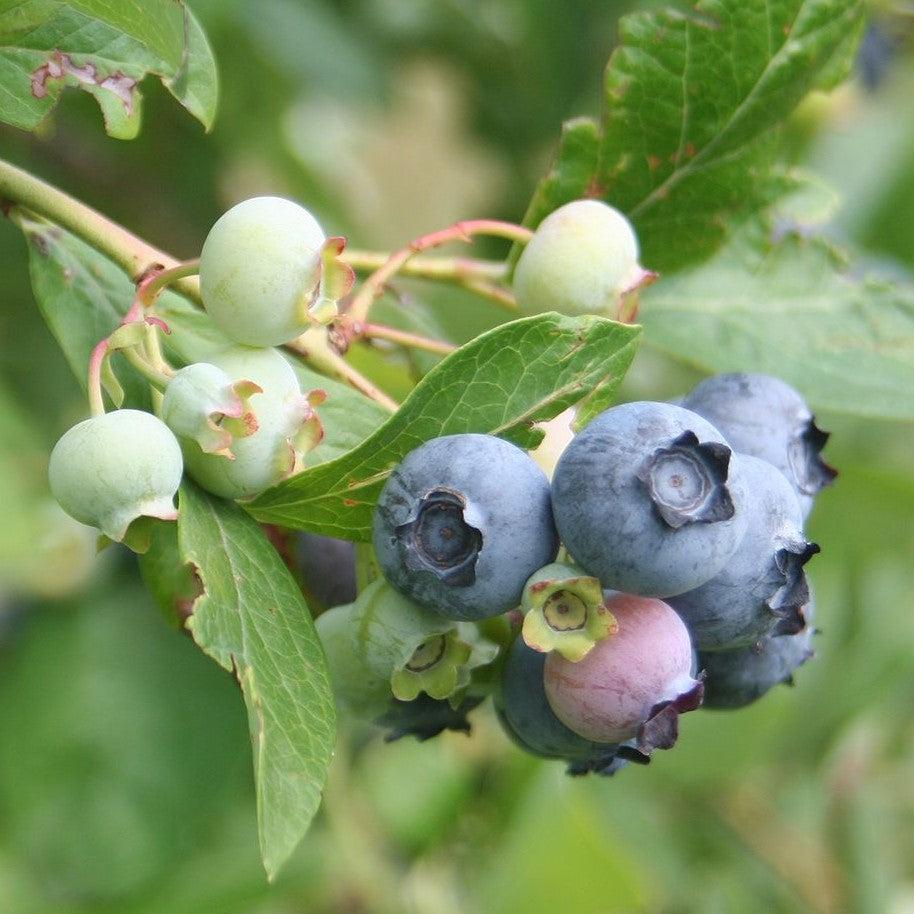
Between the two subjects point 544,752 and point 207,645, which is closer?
point 207,645

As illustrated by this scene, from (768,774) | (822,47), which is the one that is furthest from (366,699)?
(768,774)

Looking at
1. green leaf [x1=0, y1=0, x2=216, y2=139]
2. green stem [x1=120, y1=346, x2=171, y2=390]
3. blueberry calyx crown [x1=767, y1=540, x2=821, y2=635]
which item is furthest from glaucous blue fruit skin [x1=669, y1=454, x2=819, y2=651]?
green leaf [x1=0, y1=0, x2=216, y2=139]

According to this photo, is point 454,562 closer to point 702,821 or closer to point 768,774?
point 702,821

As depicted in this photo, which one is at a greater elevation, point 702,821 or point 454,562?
point 454,562

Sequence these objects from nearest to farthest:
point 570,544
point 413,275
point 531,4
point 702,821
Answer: point 570,544 → point 413,275 → point 531,4 → point 702,821

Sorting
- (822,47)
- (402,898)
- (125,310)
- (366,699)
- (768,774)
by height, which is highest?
(822,47)

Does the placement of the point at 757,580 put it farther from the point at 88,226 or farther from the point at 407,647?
the point at 88,226

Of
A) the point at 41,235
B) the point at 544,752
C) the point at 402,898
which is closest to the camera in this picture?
the point at 544,752

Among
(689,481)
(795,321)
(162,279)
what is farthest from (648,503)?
(795,321)

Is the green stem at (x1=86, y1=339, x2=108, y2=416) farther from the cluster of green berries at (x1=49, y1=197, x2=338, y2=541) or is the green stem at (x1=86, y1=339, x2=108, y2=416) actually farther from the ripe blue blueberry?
the ripe blue blueberry
